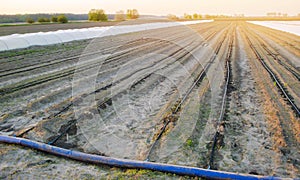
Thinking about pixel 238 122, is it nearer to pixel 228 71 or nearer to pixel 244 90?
pixel 244 90

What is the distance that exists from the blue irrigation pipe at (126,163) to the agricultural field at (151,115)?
0.33 feet

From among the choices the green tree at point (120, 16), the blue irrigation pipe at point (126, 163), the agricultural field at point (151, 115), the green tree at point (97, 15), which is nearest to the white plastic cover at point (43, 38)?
the agricultural field at point (151, 115)

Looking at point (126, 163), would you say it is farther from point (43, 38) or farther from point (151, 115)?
point (43, 38)

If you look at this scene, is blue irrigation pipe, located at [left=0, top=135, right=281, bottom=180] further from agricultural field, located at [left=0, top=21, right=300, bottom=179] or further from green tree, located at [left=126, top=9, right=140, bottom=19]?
green tree, located at [left=126, top=9, right=140, bottom=19]

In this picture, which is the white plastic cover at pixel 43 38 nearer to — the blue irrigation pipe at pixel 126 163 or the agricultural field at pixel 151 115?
the agricultural field at pixel 151 115

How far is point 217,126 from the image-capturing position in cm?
645

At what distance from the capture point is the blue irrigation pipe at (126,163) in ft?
14.5

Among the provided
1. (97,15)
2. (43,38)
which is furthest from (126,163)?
(97,15)

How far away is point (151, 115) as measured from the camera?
282 inches

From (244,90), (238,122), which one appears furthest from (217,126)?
(244,90)

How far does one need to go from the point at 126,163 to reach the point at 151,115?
2521 mm

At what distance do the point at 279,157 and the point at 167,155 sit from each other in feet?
7.13

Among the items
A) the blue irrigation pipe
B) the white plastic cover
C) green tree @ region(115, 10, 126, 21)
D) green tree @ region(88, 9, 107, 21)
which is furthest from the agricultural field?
green tree @ region(115, 10, 126, 21)

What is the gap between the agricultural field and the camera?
196 inches
